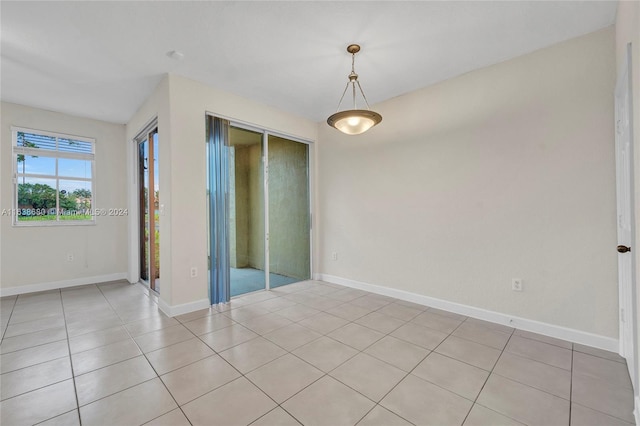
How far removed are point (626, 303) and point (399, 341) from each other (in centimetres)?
180

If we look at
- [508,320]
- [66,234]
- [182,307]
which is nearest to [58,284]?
[66,234]

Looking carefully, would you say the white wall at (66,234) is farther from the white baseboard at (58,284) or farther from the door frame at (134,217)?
the door frame at (134,217)

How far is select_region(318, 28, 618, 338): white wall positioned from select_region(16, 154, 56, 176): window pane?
514 centimetres

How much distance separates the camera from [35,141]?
4305 millimetres

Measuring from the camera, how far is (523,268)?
9.15ft

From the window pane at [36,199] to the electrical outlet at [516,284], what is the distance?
6.66 m

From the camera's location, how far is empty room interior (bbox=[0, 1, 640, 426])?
73.3 inches

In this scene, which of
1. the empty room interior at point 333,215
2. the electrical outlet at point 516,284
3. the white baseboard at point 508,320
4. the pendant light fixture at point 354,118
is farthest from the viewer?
the electrical outlet at point 516,284

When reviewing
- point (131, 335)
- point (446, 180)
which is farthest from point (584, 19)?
point (131, 335)

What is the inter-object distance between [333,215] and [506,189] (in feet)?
8.45

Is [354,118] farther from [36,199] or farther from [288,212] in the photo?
[36,199]

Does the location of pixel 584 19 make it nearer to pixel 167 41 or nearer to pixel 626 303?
pixel 626 303

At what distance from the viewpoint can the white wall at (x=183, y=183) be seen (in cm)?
324

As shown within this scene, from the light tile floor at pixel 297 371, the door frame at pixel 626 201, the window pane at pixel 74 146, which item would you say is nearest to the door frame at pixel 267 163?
the light tile floor at pixel 297 371
